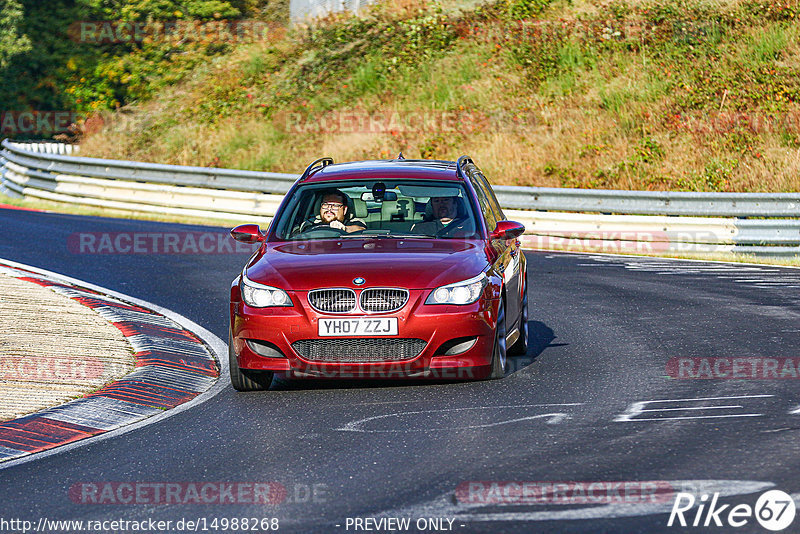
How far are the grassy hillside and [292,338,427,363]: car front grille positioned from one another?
586 inches

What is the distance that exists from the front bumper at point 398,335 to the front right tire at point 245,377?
198 millimetres

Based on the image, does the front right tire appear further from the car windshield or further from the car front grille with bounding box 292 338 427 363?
the car windshield

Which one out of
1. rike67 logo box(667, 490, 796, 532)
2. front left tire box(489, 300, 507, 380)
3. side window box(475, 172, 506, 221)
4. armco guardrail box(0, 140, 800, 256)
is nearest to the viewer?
rike67 logo box(667, 490, 796, 532)

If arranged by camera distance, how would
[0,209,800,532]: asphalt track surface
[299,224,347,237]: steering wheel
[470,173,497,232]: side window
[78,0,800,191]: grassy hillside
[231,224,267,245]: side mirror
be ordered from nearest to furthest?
[0,209,800,532]: asphalt track surface < [231,224,267,245]: side mirror < [299,224,347,237]: steering wheel < [470,173,497,232]: side window < [78,0,800,191]: grassy hillside

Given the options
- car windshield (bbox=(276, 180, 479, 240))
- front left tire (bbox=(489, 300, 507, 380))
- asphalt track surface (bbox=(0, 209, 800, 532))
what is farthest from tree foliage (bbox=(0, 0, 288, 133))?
front left tire (bbox=(489, 300, 507, 380))

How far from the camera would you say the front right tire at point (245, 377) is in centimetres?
883

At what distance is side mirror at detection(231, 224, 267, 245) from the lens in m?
9.65

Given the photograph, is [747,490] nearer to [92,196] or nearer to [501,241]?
[501,241]

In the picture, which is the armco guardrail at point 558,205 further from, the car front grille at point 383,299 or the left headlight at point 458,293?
the car front grille at point 383,299

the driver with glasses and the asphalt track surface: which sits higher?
the driver with glasses

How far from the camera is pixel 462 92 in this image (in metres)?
30.5

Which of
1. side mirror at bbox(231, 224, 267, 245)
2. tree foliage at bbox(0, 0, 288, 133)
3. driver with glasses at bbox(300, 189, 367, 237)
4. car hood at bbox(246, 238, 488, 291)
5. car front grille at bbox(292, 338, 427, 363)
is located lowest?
car front grille at bbox(292, 338, 427, 363)

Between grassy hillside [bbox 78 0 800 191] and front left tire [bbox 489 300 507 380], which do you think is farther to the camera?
grassy hillside [bbox 78 0 800 191]

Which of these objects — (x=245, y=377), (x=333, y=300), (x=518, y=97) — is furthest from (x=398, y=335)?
(x=518, y=97)
